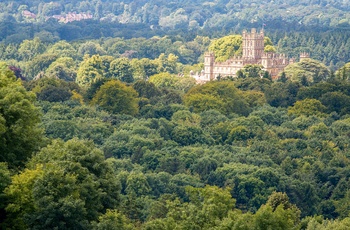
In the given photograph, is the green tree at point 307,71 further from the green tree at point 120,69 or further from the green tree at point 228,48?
the green tree at point 228,48

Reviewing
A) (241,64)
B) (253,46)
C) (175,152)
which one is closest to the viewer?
(175,152)

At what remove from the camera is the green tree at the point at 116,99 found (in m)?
100

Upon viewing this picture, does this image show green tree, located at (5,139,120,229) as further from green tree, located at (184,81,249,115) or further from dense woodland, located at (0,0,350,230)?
green tree, located at (184,81,249,115)

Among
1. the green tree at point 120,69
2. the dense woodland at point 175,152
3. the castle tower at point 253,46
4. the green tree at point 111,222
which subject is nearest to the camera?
the green tree at point 111,222

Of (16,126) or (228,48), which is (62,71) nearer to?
(228,48)

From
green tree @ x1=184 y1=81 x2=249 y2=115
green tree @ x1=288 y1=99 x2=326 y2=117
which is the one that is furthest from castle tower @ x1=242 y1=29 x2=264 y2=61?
green tree @ x1=288 y1=99 x2=326 y2=117

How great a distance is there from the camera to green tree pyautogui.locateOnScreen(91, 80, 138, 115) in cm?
10012

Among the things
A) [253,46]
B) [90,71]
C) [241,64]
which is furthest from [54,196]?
[253,46]

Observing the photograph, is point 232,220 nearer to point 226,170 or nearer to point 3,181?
point 3,181

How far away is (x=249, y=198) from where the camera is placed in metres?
75.5

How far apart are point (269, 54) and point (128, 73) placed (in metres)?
15.5

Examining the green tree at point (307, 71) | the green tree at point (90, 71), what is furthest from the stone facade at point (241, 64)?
the green tree at point (90, 71)

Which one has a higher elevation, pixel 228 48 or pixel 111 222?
pixel 111 222

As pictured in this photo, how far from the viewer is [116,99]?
101 metres
